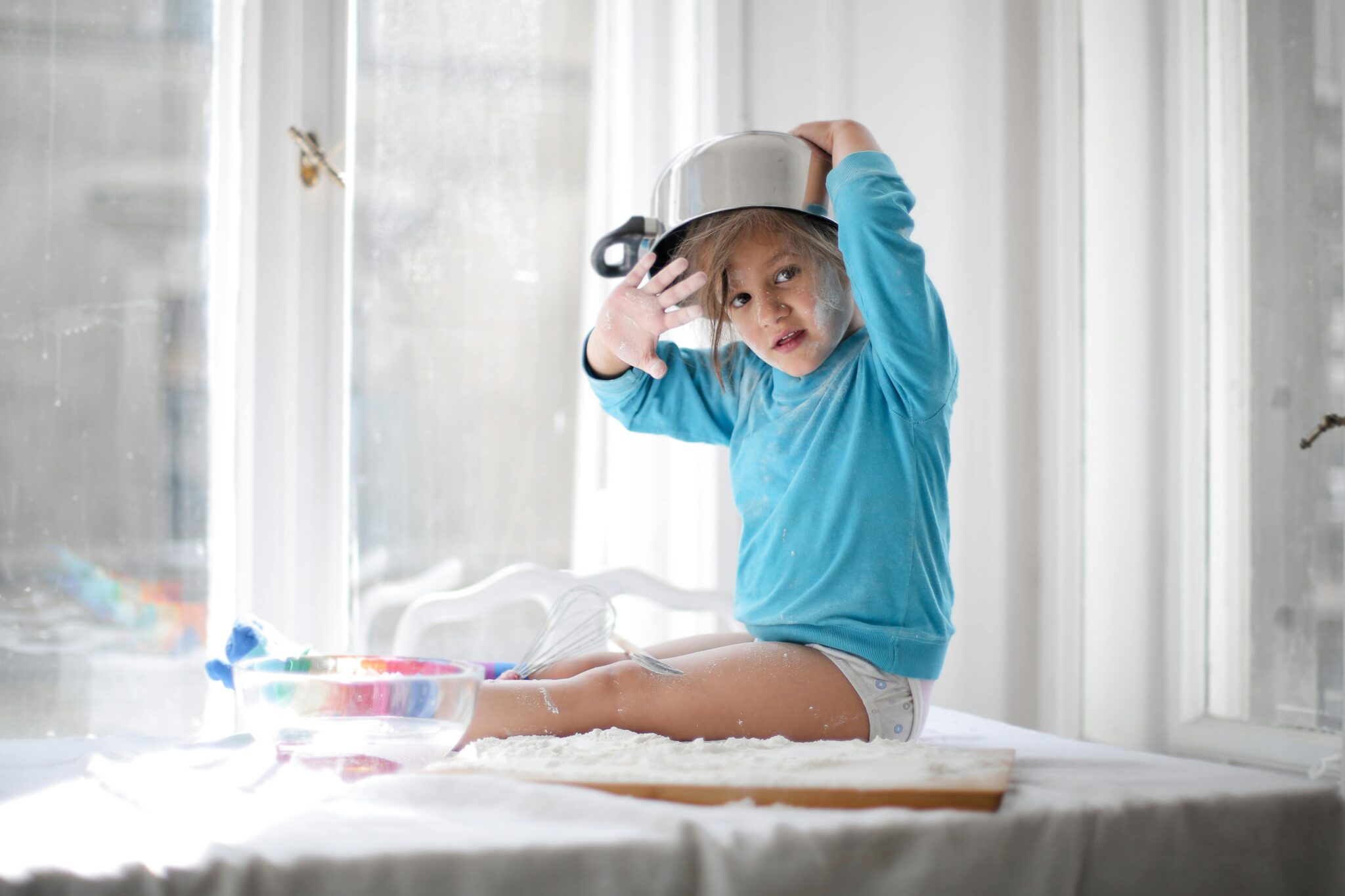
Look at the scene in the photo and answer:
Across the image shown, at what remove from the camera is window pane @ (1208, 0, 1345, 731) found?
1.02 meters

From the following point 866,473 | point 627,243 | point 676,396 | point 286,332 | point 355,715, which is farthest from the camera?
point 286,332

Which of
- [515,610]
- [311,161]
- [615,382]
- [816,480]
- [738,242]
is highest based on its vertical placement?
[311,161]

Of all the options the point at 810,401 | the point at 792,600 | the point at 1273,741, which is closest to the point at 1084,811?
the point at 792,600

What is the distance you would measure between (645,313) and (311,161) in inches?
29.6

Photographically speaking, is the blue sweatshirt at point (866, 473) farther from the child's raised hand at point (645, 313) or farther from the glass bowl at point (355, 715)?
the glass bowl at point (355, 715)

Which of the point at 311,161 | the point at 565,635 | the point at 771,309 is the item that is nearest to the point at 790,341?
the point at 771,309

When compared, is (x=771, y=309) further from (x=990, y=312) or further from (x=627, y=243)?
(x=990, y=312)

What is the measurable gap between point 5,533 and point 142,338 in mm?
291

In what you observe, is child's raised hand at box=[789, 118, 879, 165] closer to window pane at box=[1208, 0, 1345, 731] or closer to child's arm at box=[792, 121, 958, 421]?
child's arm at box=[792, 121, 958, 421]

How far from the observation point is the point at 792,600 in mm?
878

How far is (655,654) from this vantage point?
98 centimetres

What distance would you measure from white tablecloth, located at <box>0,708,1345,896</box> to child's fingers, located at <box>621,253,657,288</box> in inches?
20.9

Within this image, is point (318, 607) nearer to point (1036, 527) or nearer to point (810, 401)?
point (810, 401)

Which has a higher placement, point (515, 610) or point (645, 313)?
point (645, 313)
